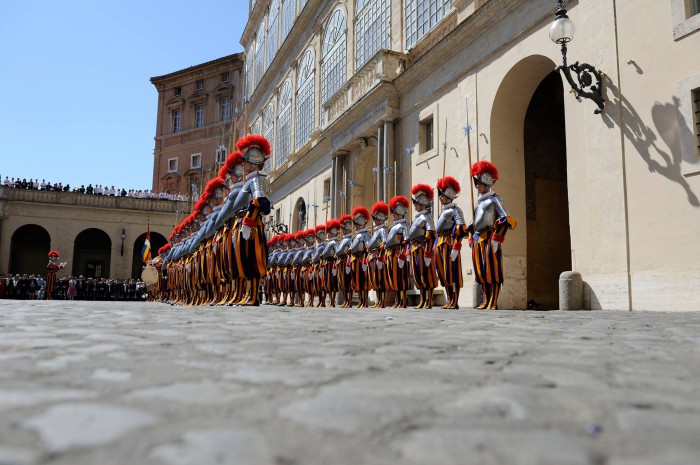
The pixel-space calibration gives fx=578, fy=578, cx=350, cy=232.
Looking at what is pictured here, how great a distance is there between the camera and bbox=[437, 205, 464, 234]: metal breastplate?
1070cm

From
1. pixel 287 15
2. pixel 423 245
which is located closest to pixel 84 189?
pixel 287 15

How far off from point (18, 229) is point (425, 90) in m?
34.5

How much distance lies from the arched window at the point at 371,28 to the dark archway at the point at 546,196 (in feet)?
21.1

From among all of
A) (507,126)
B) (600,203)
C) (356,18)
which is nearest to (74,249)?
(356,18)

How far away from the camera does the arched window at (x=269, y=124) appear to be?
37156 millimetres

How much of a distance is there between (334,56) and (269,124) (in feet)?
45.7

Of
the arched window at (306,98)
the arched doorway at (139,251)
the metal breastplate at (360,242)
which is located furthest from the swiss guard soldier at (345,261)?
the arched doorway at (139,251)

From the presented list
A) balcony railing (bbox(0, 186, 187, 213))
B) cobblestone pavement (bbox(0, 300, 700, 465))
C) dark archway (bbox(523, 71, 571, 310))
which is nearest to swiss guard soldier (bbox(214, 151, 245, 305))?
cobblestone pavement (bbox(0, 300, 700, 465))

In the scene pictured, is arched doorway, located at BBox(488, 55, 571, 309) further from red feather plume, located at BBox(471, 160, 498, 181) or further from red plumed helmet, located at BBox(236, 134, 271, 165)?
red plumed helmet, located at BBox(236, 134, 271, 165)

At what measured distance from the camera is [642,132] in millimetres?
9562

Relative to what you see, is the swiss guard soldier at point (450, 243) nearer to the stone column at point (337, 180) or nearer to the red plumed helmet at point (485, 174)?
the red plumed helmet at point (485, 174)

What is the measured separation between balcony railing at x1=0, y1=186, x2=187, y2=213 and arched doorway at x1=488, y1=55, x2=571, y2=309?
31.4 m

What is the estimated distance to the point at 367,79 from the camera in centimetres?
1989

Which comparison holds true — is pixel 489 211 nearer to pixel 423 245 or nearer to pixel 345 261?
pixel 423 245
